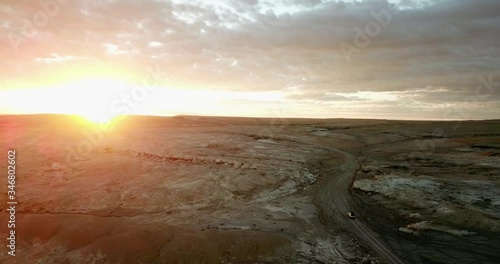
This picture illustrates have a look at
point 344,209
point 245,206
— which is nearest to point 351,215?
point 344,209

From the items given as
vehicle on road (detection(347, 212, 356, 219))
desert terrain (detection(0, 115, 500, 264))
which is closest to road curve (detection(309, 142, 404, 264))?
desert terrain (detection(0, 115, 500, 264))

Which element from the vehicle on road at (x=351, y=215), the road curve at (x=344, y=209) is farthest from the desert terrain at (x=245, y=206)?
the vehicle on road at (x=351, y=215)

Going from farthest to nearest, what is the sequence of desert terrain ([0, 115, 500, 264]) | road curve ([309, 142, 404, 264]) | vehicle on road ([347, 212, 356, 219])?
vehicle on road ([347, 212, 356, 219]), road curve ([309, 142, 404, 264]), desert terrain ([0, 115, 500, 264])

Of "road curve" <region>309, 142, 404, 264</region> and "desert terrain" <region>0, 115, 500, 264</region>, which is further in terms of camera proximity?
"road curve" <region>309, 142, 404, 264</region>

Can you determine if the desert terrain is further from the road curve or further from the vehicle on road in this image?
the vehicle on road

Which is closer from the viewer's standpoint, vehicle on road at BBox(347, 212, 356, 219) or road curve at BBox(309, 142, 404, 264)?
road curve at BBox(309, 142, 404, 264)

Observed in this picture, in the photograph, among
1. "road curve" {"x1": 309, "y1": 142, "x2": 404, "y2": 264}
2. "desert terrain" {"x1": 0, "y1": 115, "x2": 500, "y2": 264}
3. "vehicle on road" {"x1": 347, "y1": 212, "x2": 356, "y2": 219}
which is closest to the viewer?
"desert terrain" {"x1": 0, "y1": 115, "x2": 500, "y2": 264}
